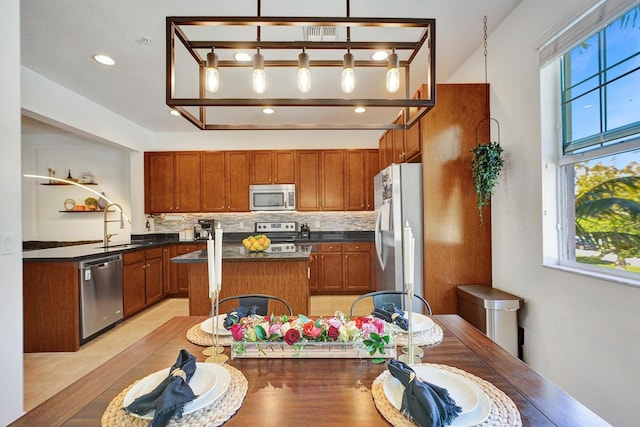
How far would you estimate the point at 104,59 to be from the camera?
9.20 feet

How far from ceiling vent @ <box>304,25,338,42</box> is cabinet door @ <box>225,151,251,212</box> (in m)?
2.90

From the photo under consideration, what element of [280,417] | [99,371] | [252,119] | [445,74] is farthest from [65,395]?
[252,119]

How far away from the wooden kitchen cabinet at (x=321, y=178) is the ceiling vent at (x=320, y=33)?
2.62 metres

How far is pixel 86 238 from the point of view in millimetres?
5027

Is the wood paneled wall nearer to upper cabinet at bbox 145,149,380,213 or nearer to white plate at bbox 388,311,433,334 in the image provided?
white plate at bbox 388,311,433,334

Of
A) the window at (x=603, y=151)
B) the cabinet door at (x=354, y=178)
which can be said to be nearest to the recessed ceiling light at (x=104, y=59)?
the cabinet door at (x=354, y=178)

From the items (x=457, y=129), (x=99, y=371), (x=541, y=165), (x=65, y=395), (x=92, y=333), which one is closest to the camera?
(x=65, y=395)

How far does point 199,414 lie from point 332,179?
435cm

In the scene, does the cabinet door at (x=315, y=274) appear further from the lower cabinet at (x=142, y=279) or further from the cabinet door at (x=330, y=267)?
the lower cabinet at (x=142, y=279)

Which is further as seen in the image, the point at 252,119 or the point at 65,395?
the point at 252,119

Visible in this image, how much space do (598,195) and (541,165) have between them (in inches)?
15.0

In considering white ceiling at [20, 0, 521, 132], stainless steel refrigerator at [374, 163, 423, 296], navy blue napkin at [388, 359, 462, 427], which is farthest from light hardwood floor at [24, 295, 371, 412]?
white ceiling at [20, 0, 521, 132]

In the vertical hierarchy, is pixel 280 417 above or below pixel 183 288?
above

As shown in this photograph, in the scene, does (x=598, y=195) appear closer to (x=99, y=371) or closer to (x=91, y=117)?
(x=99, y=371)
